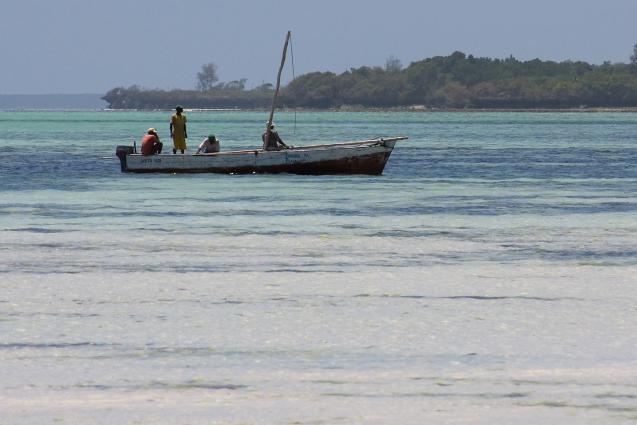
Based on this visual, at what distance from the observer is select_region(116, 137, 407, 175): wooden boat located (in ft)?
122

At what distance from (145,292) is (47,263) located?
9.97ft

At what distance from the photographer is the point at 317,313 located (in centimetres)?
1320

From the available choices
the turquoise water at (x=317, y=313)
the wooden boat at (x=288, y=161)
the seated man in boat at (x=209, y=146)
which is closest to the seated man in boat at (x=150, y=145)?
the wooden boat at (x=288, y=161)

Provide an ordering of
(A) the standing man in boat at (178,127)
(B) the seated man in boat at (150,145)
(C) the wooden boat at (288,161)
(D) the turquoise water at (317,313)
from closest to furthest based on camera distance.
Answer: (D) the turquoise water at (317,313) → (A) the standing man in boat at (178,127) → (C) the wooden boat at (288,161) → (B) the seated man in boat at (150,145)

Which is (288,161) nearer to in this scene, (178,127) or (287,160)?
(287,160)

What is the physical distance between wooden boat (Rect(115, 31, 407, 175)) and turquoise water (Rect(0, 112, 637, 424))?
9.28 metres

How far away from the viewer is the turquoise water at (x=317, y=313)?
9.41 m

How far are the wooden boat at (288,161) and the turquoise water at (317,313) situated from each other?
927 centimetres

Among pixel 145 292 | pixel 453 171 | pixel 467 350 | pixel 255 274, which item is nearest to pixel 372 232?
pixel 255 274

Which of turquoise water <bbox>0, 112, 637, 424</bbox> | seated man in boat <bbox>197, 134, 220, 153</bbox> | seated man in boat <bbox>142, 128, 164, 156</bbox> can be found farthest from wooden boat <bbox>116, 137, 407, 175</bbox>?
turquoise water <bbox>0, 112, 637, 424</bbox>

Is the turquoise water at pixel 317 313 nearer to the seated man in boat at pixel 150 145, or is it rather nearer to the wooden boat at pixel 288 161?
the wooden boat at pixel 288 161

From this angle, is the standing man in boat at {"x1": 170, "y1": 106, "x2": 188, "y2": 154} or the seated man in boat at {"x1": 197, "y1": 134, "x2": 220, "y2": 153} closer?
the standing man in boat at {"x1": 170, "y1": 106, "x2": 188, "y2": 154}

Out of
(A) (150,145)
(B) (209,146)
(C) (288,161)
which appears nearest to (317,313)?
(C) (288,161)

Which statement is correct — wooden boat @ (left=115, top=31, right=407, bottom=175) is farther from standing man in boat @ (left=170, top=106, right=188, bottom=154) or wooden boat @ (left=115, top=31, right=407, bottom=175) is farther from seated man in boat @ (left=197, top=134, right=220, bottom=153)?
seated man in boat @ (left=197, top=134, right=220, bottom=153)
